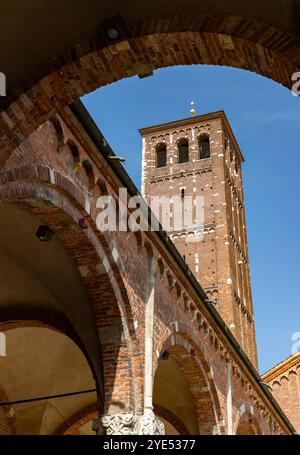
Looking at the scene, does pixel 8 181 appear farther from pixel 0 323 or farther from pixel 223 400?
pixel 223 400

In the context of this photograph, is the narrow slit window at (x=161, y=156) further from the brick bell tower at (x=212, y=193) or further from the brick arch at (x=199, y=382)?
the brick arch at (x=199, y=382)

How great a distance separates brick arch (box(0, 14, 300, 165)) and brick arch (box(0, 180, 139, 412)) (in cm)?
282

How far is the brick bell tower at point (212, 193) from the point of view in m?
25.1

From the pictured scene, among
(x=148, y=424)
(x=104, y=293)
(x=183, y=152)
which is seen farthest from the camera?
(x=183, y=152)

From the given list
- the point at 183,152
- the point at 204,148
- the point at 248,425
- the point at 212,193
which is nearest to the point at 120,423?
the point at 248,425

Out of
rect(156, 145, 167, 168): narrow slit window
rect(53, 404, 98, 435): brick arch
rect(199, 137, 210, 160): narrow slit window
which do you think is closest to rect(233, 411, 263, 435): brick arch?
rect(53, 404, 98, 435): brick arch

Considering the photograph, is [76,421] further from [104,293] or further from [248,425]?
[104,293]

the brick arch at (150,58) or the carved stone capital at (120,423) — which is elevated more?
the brick arch at (150,58)

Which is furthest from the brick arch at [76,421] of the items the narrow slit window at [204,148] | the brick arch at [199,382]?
the narrow slit window at [204,148]

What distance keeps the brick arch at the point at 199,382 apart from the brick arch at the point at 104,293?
234 centimetres

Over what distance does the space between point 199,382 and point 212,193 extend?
17.5m

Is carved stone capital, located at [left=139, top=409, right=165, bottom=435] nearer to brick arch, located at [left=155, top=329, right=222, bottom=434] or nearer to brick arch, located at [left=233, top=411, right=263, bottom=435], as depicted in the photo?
brick arch, located at [left=155, top=329, right=222, bottom=434]

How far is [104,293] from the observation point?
293 inches

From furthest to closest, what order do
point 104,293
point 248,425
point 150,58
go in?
point 248,425 < point 104,293 < point 150,58
